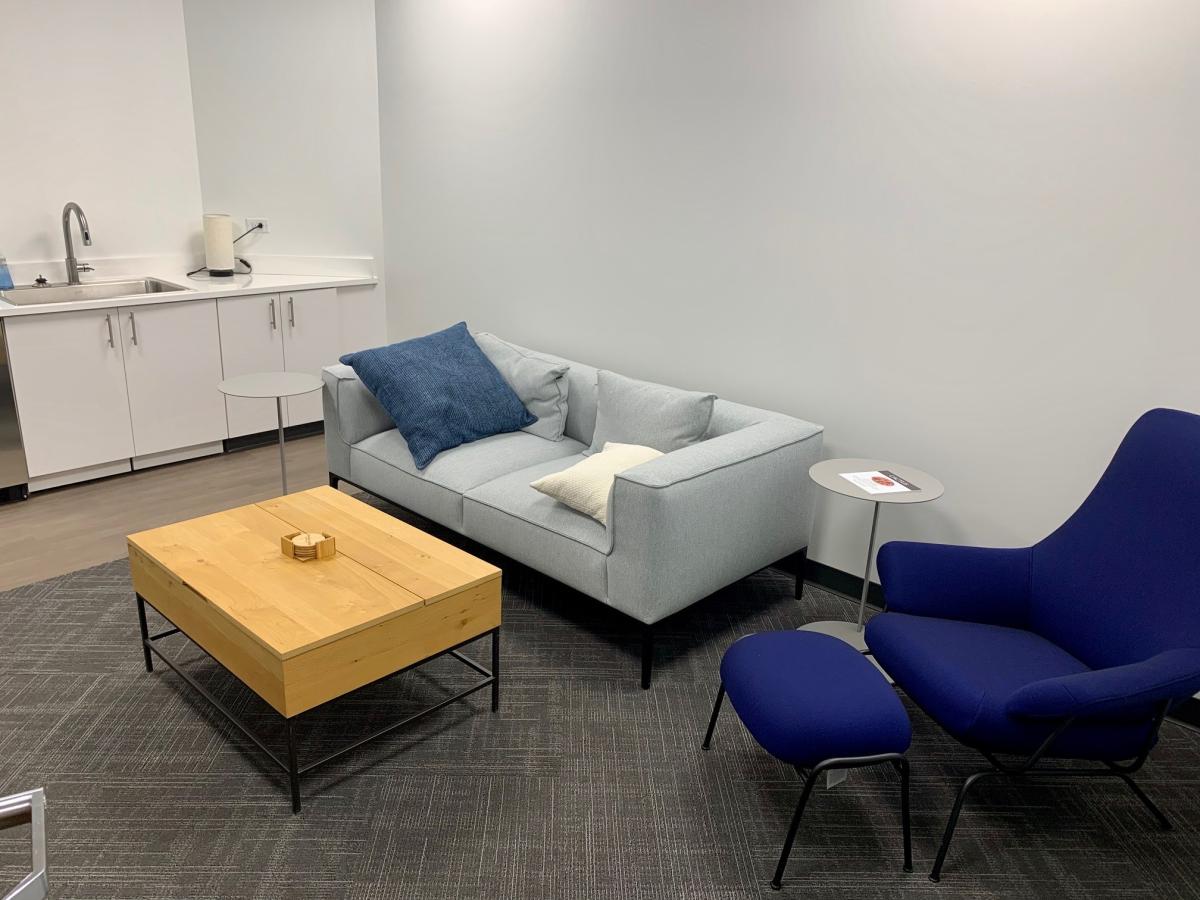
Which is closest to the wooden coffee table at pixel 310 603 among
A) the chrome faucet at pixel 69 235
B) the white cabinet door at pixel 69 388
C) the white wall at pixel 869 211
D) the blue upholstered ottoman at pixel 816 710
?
the blue upholstered ottoman at pixel 816 710

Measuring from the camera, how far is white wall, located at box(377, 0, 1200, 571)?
2609 millimetres

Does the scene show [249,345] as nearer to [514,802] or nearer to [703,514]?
[703,514]

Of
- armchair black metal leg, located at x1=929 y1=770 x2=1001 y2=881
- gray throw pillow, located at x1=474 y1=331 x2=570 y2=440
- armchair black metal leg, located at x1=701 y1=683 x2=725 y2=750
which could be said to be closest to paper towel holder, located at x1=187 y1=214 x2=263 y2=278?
gray throw pillow, located at x1=474 y1=331 x2=570 y2=440

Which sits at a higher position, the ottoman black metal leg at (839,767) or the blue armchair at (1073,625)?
the blue armchair at (1073,625)

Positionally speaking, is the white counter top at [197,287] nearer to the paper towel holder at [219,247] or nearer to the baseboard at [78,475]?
the paper towel holder at [219,247]

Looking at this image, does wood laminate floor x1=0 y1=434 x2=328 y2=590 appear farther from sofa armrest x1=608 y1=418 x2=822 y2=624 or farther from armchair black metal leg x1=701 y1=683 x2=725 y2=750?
armchair black metal leg x1=701 y1=683 x2=725 y2=750

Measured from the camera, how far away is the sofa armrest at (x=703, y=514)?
2.72 meters

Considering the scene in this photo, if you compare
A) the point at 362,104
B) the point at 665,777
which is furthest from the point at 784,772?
the point at 362,104

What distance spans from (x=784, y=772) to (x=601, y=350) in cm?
211

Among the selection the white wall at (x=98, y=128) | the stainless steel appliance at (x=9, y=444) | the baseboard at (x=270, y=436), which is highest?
the white wall at (x=98, y=128)

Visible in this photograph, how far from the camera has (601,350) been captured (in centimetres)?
408

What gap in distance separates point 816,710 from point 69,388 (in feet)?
11.7

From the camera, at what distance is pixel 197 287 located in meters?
4.63

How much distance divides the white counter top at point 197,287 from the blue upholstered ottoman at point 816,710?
325 cm
